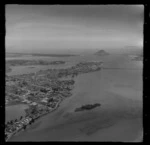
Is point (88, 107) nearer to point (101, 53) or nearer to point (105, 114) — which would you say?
point (105, 114)

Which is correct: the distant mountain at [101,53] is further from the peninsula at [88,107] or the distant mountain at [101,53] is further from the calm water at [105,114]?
the peninsula at [88,107]

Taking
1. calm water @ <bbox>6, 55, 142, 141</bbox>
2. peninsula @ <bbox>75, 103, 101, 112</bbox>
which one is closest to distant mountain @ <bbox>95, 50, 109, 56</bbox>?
calm water @ <bbox>6, 55, 142, 141</bbox>

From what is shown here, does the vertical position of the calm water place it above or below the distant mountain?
below

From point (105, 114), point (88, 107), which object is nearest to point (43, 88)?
point (88, 107)

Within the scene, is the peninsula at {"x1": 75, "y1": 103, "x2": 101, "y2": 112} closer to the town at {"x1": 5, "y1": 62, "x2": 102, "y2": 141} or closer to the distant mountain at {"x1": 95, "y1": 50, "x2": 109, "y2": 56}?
the town at {"x1": 5, "y1": 62, "x2": 102, "y2": 141}
